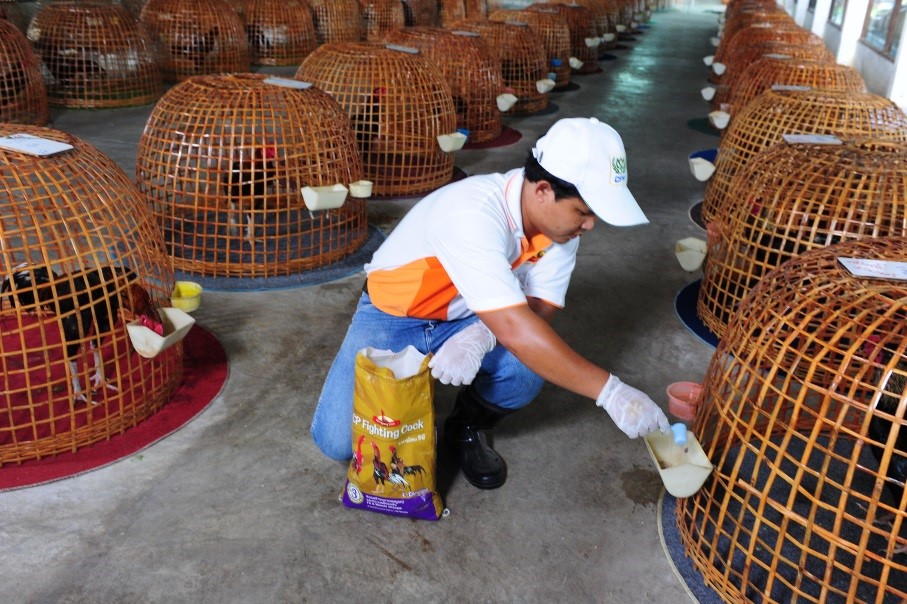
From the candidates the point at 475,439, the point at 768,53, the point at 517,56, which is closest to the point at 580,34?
the point at 517,56

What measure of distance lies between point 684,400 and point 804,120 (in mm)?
2222

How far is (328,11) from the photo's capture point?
8883mm

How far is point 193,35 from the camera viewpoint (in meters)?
7.06

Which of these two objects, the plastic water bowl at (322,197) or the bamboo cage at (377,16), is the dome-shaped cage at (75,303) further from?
the bamboo cage at (377,16)

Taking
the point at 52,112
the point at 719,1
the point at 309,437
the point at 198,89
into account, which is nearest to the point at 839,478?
the point at 309,437

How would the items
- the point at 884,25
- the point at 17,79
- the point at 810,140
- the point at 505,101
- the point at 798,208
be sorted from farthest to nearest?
the point at 884,25 → the point at 505,101 → the point at 17,79 → the point at 810,140 → the point at 798,208

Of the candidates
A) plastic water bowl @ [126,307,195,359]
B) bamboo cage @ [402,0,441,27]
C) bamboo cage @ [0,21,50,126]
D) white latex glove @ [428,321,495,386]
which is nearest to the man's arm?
white latex glove @ [428,321,495,386]

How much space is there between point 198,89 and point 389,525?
2261 millimetres

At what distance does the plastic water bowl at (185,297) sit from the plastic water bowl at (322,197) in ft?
2.21

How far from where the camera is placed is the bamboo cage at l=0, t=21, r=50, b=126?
16.4 feet

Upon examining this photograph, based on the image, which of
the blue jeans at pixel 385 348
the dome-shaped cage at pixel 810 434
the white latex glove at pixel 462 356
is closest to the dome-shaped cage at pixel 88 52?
the blue jeans at pixel 385 348

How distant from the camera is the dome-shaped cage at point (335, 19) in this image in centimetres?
888

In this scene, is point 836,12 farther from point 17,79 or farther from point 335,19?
point 17,79

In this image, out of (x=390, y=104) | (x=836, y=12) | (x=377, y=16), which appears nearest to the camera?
(x=390, y=104)
